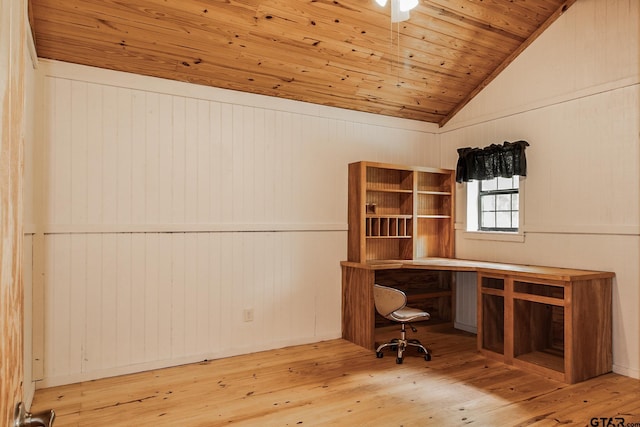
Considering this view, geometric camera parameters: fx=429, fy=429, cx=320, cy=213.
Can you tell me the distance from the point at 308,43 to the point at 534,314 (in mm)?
3311

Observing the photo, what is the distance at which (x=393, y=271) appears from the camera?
5.26 metres

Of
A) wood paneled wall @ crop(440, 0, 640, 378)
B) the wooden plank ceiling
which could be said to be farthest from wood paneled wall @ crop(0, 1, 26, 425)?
wood paneled wall @ crop(440, 0, 640, 378)

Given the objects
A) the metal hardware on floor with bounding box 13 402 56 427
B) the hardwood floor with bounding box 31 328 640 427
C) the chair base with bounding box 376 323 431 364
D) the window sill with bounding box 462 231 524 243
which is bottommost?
the hardwood floor with bounding box 31 328 640 427

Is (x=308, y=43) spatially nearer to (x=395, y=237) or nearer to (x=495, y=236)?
(x=395, y=237)

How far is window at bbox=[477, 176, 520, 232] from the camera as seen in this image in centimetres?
474

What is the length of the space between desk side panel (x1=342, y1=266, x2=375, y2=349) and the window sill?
1470 mm

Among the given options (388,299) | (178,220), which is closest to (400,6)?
(388,299)

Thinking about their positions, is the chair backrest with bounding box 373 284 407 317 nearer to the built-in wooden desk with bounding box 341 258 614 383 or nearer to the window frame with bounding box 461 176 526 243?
the built-in wooden desk with bounding box 341 258 614 383

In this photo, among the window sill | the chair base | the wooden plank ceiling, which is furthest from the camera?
the window sill

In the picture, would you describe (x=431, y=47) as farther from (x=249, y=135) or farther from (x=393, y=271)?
(x=393, y=271)

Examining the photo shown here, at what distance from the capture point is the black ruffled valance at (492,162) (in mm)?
4438

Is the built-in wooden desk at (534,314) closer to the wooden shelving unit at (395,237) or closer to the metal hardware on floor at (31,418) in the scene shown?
the wooden shelving unit at (395,237)

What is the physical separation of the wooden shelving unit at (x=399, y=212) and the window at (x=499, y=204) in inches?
14.1

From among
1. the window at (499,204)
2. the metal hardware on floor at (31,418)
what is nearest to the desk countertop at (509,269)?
the window at (499,204)
